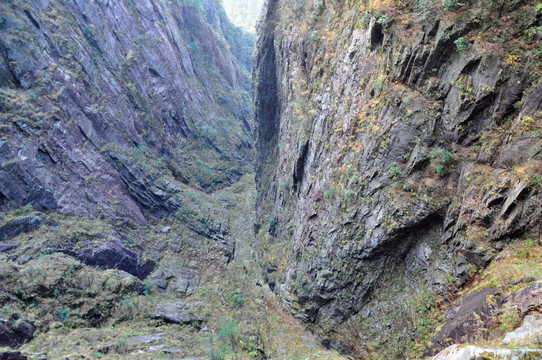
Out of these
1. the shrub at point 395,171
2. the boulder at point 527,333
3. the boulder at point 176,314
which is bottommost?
the boulder at point 176,314

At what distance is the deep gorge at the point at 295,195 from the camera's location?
342 inches

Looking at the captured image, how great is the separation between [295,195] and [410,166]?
345 inches

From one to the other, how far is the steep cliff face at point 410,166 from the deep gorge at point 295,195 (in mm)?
63

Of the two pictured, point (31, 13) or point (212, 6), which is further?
point (212, 6)

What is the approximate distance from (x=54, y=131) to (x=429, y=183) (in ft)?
65.7

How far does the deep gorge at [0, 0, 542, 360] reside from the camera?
342 inches

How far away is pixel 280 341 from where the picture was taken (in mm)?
13992

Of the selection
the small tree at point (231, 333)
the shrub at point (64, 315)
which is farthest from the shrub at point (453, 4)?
the shrub at point (64, 315)

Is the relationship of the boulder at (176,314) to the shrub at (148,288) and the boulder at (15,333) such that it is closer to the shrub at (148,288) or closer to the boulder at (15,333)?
the shrub at (148,288)

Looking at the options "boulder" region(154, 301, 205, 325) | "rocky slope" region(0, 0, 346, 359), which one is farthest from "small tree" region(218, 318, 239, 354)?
"boulder" region(154, 301, 205, 325)

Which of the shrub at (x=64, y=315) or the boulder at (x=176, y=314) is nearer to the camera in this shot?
the shrub at (x=64, y=315)

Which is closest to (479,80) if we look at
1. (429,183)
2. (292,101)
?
(429,183)

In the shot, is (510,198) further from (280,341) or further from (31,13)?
(31,13)

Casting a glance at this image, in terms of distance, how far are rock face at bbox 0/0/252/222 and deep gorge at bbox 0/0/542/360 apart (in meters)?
0.16
